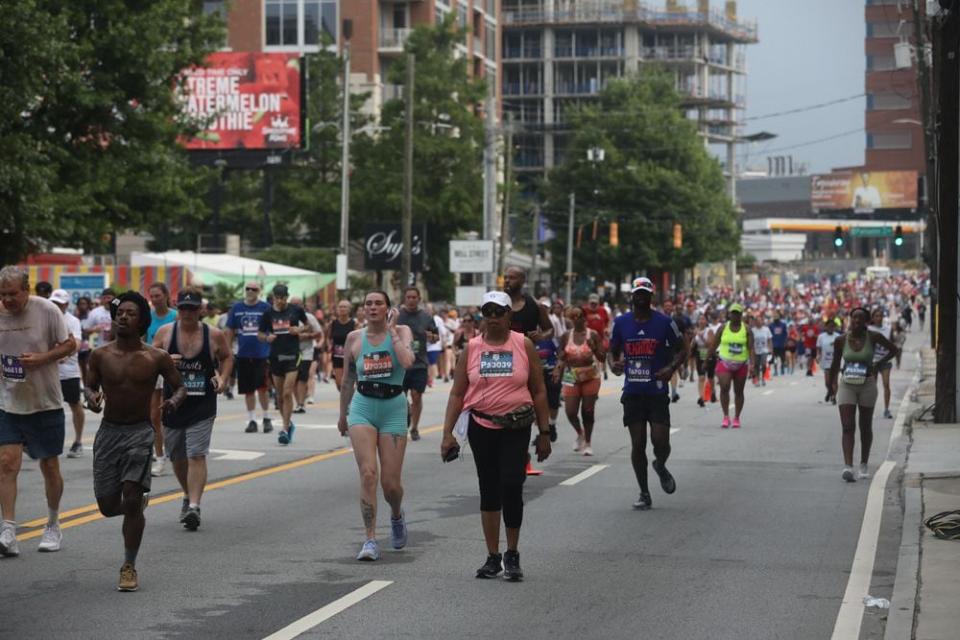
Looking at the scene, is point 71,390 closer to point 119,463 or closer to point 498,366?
point 119,463

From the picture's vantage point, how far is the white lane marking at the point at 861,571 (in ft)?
29.1

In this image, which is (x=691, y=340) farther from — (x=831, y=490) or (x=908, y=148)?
(x=908, y=148)

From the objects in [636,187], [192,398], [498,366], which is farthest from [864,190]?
[498,366]

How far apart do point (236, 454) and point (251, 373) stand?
251cm

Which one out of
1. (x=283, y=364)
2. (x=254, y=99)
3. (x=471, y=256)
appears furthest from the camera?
(x=254, y=99)

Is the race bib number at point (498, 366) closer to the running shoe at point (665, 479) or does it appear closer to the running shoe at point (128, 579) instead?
the running shoe at point (128, 579)

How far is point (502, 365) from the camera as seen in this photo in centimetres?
1021

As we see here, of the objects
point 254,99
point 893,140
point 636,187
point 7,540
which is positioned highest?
point 893,140

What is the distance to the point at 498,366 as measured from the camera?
10.2m

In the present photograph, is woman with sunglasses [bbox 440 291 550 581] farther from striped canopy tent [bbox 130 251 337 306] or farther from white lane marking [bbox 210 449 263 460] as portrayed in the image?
striped canopy tent [bbox 130 251 337 306]

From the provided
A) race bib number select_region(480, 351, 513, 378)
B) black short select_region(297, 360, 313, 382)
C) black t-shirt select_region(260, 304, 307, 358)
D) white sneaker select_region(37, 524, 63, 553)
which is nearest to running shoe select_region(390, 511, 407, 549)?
race bib number select_region(480, 351, 513, 378)

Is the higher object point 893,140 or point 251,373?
point 893,140

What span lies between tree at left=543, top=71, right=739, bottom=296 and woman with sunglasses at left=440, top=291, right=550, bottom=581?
265ft

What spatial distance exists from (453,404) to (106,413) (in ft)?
7.01
